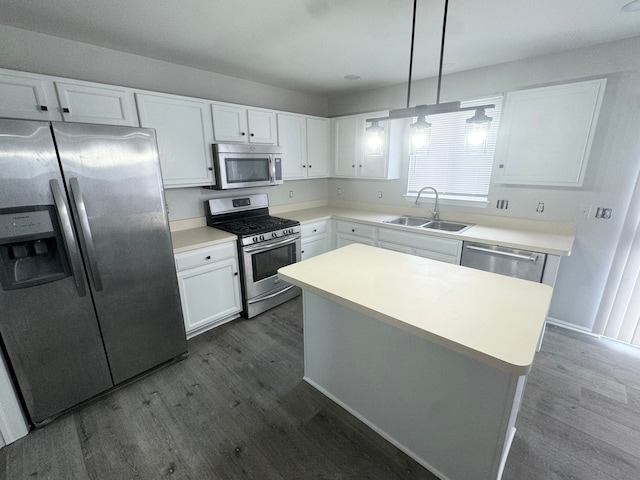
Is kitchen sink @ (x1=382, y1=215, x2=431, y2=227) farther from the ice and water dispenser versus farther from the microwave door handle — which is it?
the ice and water dispenser

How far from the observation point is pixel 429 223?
3.28 meters

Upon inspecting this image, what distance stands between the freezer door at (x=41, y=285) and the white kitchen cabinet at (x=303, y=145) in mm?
2229

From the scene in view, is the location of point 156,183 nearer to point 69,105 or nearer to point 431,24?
point 69,105

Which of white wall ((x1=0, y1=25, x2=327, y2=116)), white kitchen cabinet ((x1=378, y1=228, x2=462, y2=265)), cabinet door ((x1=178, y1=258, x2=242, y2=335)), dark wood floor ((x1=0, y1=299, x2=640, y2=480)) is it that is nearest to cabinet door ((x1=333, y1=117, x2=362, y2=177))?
white wall ((x1=0, y1=25, x2=327, y2=116))

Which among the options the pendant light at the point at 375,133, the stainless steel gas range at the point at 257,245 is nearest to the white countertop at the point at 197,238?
the stainless steel gas range at the point at 257,245

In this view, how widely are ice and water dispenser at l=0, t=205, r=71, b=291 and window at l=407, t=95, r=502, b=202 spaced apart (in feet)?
10.7

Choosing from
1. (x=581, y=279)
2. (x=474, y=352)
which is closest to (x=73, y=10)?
(x=474, y=352)

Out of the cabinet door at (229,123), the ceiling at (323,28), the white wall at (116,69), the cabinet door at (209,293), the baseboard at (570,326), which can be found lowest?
the baseboard at (570,326)

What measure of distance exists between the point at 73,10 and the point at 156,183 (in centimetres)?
109

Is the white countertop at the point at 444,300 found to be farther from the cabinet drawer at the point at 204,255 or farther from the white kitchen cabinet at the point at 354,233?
the white kitchen cabinet at the point at 354,233

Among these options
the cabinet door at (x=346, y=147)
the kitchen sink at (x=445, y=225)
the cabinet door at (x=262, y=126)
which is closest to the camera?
the cabinet door at (x=262, y=126)

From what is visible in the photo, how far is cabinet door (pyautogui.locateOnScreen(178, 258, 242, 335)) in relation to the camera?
246 cm

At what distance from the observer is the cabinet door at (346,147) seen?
12.0 feet

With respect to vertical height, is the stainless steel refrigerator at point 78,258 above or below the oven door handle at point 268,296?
above
